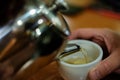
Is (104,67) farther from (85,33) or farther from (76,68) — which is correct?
(85,33)

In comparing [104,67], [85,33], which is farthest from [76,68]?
[85,33]

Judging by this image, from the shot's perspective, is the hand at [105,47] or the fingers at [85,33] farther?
the fingers at [85,33]

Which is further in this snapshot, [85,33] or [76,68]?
[85,33]

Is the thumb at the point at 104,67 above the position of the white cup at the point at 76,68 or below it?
below

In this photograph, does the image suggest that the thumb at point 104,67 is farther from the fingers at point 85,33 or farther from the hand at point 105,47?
the fingers at point 85,33

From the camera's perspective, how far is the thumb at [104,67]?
48cm

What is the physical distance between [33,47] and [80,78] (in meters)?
0.17

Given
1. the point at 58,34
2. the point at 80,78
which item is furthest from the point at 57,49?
the point at 80,78

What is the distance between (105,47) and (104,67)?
110mm

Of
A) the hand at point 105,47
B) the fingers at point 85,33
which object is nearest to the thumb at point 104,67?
the hand at point 105,47

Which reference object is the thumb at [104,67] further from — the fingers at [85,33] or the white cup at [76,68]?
the fingers at [85,33]

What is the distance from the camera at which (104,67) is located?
0.50 m

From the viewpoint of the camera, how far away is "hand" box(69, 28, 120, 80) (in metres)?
0.49

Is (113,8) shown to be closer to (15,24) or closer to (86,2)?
(86,2)
